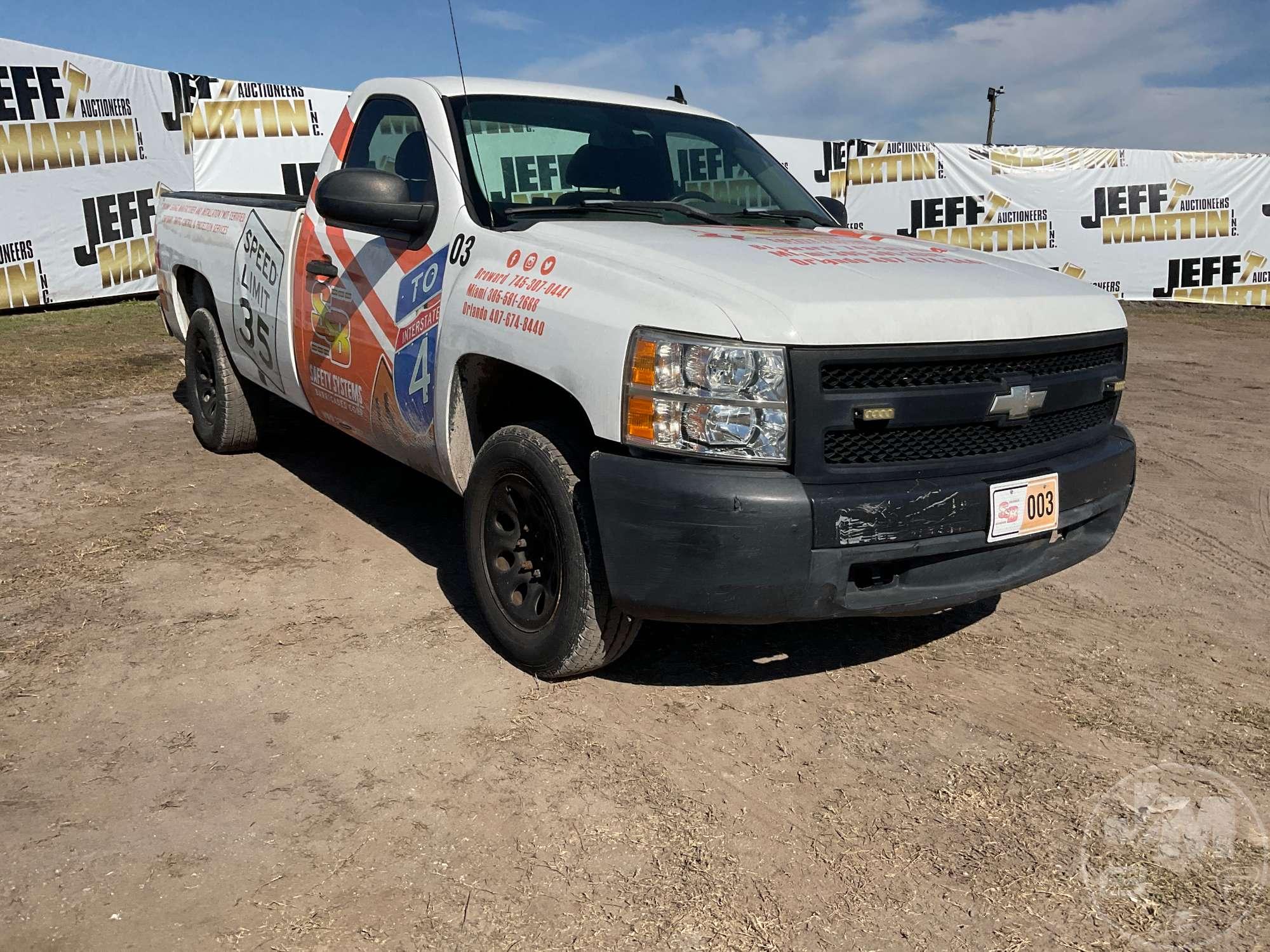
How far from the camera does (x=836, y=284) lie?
9.41 feet

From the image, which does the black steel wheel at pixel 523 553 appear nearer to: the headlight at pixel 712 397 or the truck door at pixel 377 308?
the truck door at pixel 377 308

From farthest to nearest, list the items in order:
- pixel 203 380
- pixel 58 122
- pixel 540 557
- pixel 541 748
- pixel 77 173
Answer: pixel 77 173 → pixel 58 122 → pixel 203 380 → pixel 540 557 → pixel 541 748

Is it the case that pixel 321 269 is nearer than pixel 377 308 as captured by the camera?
No

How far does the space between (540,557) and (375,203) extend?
4.42ft

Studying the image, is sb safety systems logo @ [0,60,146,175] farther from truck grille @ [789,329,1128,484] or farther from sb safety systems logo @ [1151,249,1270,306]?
sb safety systems logo @ [1151,249,1270,306]

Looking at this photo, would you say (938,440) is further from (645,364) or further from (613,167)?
(613,167)

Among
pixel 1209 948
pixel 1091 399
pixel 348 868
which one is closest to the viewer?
pixel 1209 948

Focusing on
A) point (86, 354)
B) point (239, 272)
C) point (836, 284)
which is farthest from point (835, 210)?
point (86, 354)

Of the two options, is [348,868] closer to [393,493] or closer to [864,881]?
[864,881]

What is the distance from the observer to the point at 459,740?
9.85 feet

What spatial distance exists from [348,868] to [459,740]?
625 mm

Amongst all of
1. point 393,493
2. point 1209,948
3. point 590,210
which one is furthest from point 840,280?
point 393,493

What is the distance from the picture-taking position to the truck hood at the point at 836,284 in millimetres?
2695

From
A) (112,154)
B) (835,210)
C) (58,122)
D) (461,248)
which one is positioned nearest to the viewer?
(461,248)
